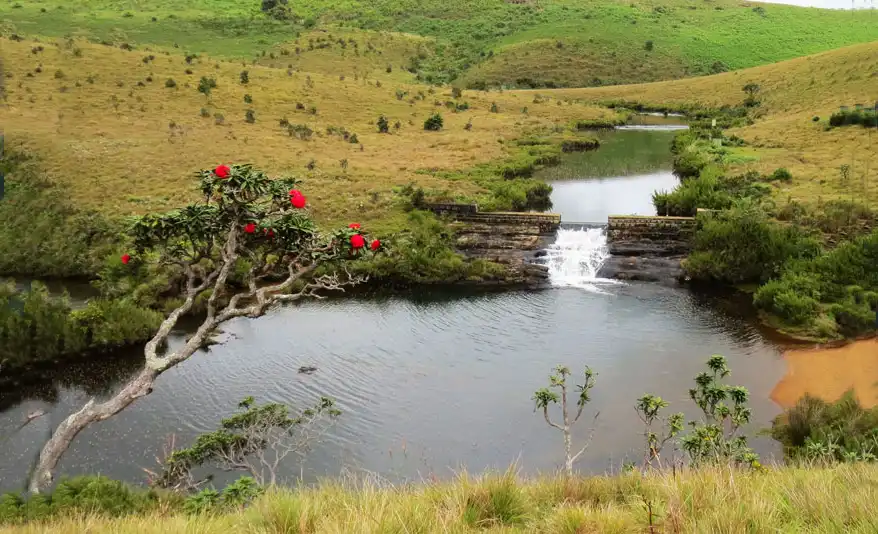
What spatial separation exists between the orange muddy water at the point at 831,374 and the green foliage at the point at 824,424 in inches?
43.7

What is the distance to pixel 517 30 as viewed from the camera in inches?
4390

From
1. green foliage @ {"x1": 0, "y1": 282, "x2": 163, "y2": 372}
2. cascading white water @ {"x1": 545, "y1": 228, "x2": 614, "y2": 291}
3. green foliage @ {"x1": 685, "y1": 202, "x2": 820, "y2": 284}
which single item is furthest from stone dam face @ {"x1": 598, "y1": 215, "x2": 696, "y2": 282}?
green foliage @ {"x1": 0, "y1": 282, "x2": 163, "y2": 372}

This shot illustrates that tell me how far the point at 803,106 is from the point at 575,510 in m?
61.9

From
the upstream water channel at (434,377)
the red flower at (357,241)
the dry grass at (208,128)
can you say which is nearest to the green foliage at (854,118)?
the dry grass at (208,128)

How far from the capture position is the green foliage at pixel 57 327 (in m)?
18.3

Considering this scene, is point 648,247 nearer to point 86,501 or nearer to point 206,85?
point 86,501

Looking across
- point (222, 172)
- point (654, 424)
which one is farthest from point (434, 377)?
point (222, 172)

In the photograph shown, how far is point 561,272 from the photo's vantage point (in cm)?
2717

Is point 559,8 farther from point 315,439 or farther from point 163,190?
point 315,439

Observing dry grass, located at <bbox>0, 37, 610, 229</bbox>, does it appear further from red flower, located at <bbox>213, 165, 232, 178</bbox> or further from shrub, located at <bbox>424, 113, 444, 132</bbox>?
red flower, located at <bbox>213, 165, 232, 178</bbox>

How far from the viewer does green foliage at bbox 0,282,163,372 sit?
60.1 feet

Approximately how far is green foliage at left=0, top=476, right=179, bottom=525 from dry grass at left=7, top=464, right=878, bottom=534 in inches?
123

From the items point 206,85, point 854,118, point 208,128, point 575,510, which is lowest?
point 575,510

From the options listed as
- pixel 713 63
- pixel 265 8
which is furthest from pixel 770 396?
pixel 265 8
